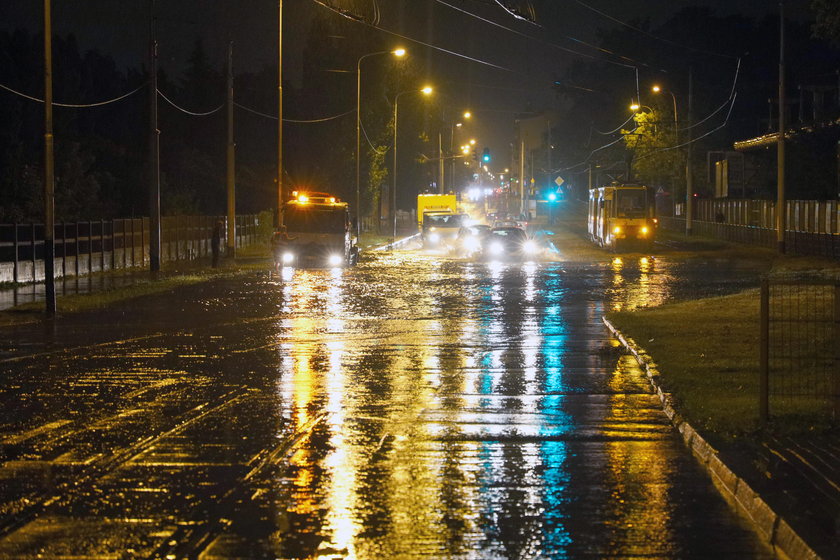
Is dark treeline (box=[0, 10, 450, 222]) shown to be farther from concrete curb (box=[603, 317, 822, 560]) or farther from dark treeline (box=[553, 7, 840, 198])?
concrete curb (box=[603, 317, 822, 560])

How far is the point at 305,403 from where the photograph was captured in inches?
497

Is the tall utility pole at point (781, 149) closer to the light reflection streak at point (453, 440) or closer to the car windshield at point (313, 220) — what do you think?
the car windshield at point (313, 220)

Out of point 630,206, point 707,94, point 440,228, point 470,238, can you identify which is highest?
point 707,94

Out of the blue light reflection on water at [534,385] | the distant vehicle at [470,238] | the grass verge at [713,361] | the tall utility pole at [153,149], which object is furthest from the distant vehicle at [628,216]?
the grass verge at [713,361]

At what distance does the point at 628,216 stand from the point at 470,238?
7744mm

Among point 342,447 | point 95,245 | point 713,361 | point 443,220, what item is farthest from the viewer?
point 443,220

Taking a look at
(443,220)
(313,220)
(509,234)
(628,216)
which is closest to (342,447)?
(313,220)

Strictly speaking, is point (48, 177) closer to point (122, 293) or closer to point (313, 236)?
point (122, 293)

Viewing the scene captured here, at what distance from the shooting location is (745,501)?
786 cm

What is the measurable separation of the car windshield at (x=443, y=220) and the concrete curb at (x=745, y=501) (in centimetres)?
4762

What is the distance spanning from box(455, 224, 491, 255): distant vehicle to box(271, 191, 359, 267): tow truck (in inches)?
326

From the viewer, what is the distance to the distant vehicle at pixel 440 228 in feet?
192

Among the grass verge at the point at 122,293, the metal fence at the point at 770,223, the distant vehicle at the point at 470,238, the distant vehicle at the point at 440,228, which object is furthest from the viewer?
the distant vehicle at the point at 440,228

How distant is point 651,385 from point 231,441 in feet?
18.5
